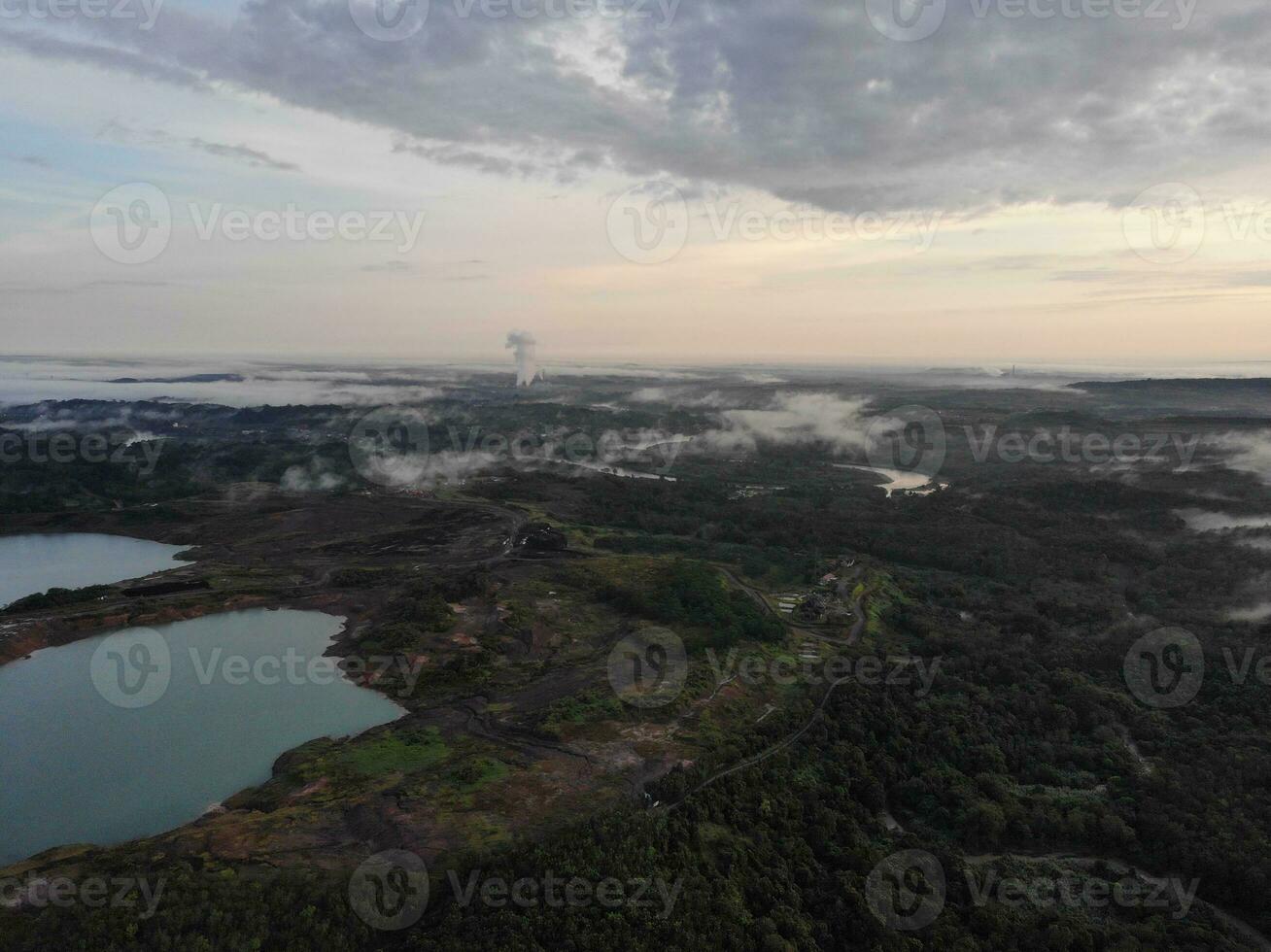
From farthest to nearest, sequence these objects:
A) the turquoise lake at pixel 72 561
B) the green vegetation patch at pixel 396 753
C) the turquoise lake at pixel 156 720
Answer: the turquoise lake at pixel 72 561 < the green vegetation patch at pixel 396 753 < the turquoise lake at pixel 156 720

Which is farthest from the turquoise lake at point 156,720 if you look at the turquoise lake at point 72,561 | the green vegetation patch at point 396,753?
the turquoise lake at point 72,561

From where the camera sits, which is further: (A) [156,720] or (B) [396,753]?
(A) [156,720]

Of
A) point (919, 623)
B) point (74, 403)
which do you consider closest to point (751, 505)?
point (919, 623)

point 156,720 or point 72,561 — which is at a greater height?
point 156,720

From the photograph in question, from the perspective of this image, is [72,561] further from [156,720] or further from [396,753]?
[396,753]

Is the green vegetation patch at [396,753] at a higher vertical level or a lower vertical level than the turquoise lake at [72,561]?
higher

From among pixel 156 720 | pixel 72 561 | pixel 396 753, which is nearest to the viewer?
pixel 396 753

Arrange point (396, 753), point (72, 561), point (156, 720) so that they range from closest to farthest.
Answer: point (396, 753)
point (156, 720)
point (72, 561)

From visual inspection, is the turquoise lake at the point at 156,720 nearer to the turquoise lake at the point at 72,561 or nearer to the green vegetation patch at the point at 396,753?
the green vegetation patch at the point at 396,753

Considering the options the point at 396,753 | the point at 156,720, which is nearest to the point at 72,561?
the point at 156,720

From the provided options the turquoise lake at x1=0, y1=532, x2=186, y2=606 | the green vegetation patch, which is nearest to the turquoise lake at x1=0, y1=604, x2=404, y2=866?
the green vegetation patch

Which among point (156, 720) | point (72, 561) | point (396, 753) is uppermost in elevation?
point (396, 753)

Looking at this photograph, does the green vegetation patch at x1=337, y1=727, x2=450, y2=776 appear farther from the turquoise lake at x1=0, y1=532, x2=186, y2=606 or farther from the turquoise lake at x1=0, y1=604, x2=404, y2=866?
the turquoise lake at x1=0, y1=532, x2=186, y2=606

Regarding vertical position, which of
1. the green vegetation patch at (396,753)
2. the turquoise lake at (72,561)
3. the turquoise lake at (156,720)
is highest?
the green vegetation patch at (396,753)
